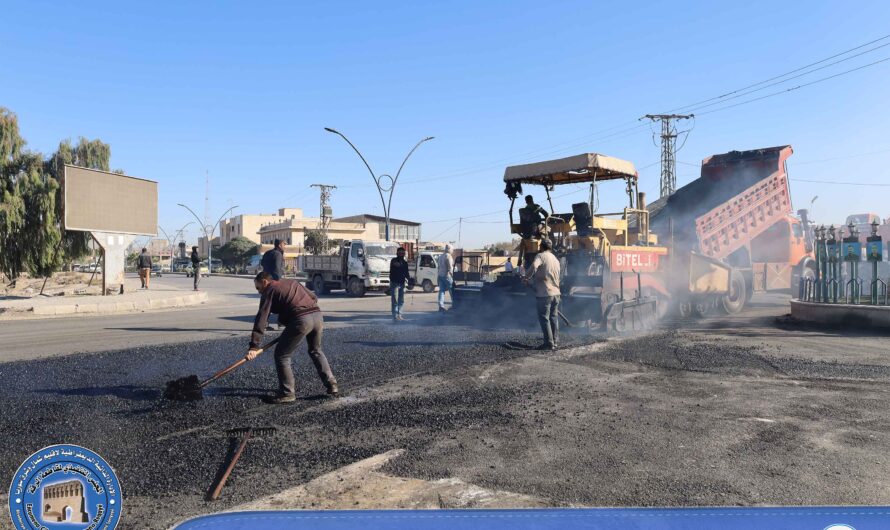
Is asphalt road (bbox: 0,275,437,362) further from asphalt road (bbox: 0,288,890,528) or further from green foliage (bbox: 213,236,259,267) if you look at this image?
green foliage (bbox: 213,236,259,267)

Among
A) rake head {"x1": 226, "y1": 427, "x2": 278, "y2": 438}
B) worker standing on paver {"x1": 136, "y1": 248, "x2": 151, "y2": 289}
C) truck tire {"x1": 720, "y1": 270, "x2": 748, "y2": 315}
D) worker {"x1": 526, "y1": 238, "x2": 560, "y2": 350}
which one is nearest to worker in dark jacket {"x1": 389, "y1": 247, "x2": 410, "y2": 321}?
worker {"x1": 526, "y1": 238, "x2": 560, "y2": 350}

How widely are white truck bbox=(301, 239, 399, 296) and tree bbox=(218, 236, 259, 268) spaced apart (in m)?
47.9

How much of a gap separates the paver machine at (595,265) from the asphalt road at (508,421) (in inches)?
80.8

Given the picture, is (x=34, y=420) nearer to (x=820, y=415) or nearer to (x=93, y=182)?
(x=820, y=415)

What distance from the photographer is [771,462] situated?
13.6ft

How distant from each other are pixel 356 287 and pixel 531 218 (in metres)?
11.9

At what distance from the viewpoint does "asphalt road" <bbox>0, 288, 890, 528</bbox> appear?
3.75 meters

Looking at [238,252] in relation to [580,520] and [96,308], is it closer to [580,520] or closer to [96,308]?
[96,308]

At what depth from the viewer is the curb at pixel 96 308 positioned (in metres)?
15.1

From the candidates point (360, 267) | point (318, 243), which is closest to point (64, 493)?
point (360, 267)

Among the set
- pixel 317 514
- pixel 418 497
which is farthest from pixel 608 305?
pixel 317 514

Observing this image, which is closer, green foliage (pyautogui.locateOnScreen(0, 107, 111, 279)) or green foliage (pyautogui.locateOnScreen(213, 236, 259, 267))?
green foliage (pyautogui.locateOnScreen(0, 107, 111, 279))

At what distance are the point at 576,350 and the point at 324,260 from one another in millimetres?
16536

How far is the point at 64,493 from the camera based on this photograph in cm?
185
